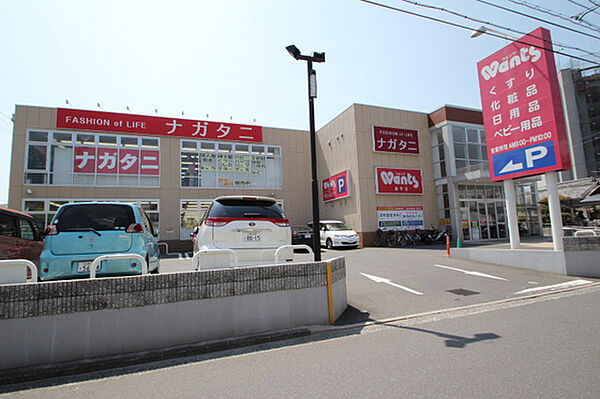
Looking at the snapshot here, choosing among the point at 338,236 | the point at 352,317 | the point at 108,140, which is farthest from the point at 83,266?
the point at 108,140

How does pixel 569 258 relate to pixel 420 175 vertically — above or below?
below

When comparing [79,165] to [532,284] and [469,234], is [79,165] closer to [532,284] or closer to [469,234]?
[532,284]

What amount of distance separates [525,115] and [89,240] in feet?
39.1

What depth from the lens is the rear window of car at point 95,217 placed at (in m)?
4.91

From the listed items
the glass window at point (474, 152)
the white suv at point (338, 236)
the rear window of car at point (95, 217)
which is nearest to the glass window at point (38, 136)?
the white suv at point (338, 236)

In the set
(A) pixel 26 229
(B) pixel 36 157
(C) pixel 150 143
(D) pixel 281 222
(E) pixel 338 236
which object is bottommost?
(E) pixel 338 236

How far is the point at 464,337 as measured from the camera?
396 centimetres

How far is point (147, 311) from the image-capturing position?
3.72 meters

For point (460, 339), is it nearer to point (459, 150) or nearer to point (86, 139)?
point (459, 150)

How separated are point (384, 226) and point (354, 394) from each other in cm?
1766

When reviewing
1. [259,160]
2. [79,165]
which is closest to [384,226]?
[259,160]

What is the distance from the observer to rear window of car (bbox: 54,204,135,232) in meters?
4.91

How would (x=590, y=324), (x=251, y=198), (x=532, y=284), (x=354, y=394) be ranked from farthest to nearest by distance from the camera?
(x=532, y=284) → (x=251, y=198) → (x=590, y=324) → (x=354, y=394)

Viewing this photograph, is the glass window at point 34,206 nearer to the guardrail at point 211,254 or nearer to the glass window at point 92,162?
the glass window at point 92,162
